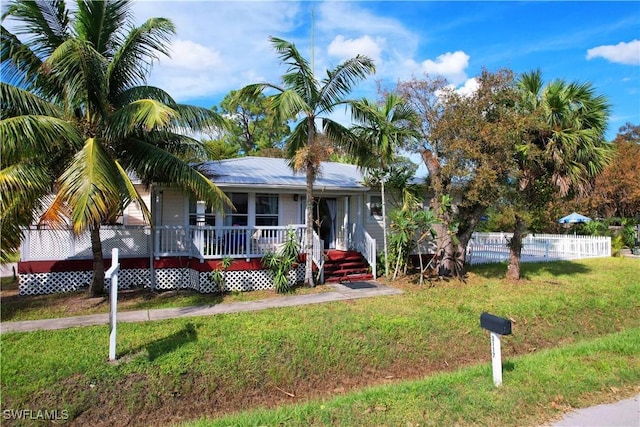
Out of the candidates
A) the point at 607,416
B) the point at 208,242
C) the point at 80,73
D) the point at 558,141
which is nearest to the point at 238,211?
the point at 208,242

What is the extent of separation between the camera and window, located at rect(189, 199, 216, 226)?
12.7 metres

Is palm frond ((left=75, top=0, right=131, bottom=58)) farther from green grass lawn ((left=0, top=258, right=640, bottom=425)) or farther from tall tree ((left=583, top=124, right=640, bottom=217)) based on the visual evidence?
tall tree ((left=583, top=124, right=640, bottom=217))

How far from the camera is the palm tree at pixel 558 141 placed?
1176cm

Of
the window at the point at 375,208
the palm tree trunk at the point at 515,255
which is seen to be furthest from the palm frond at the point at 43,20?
the palm tree trunk at the point at 515,255

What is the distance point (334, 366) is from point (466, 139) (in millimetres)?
7869

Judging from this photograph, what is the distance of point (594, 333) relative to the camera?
935 cm

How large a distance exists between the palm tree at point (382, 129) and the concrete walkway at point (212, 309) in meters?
4.14

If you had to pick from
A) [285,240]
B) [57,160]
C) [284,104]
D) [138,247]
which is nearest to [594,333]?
[285,240]

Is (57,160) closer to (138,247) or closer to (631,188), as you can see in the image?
(138,247)

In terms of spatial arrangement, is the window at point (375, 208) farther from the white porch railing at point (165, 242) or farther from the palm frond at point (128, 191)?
the palm frond at point (128, 191)

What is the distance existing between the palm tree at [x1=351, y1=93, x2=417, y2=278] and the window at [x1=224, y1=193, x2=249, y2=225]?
4.04 m

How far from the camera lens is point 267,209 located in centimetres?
1357

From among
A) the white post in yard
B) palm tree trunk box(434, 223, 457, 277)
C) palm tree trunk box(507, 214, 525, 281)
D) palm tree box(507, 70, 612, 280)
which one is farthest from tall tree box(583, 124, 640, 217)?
the white post in yard

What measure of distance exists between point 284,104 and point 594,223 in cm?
2520
